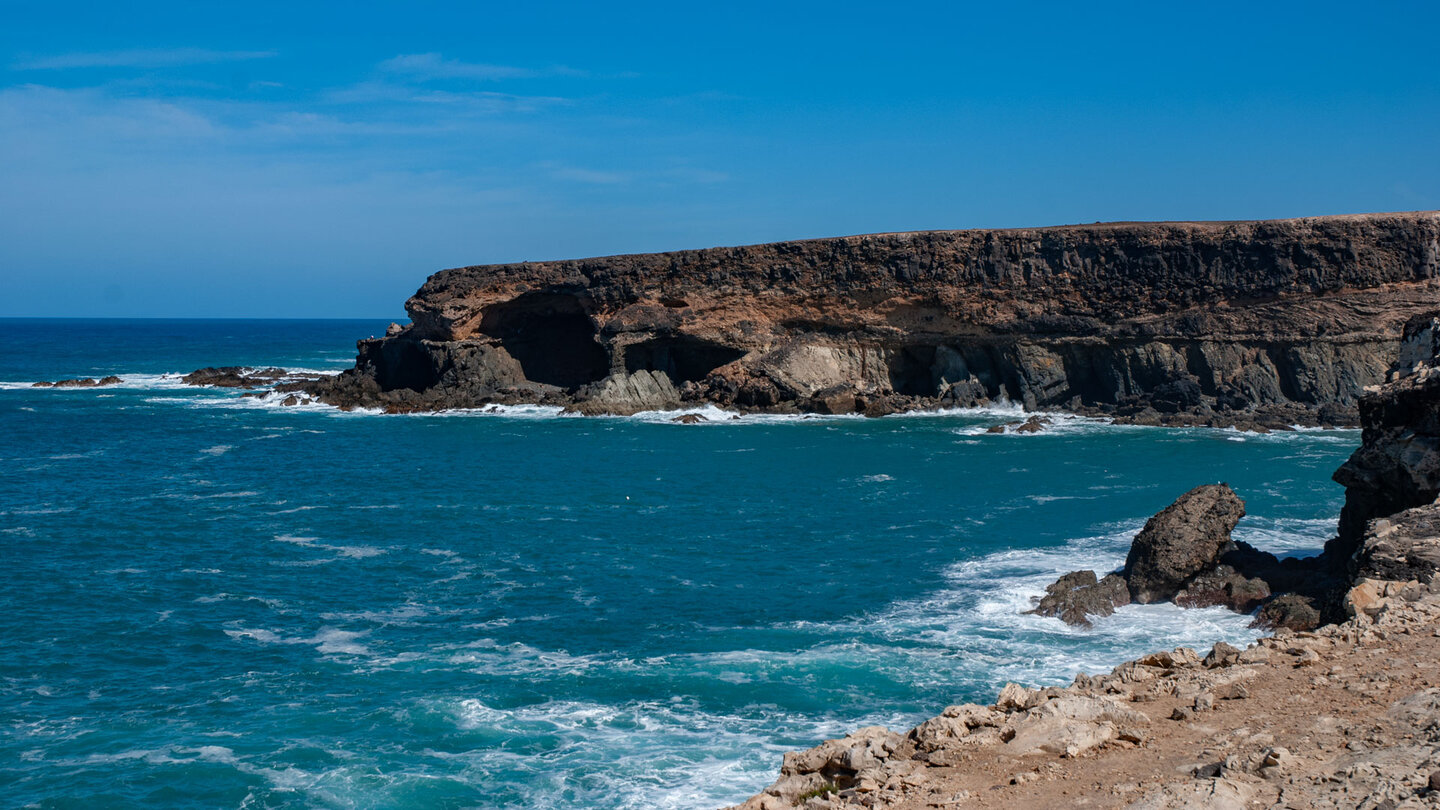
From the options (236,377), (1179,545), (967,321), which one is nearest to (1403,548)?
(1179,545)

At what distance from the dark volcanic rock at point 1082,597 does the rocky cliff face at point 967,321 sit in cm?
2841

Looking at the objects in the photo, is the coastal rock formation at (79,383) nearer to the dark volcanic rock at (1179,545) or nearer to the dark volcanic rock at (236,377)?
the dark volcanic rock at (236,377)

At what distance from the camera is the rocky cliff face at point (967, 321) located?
4550cm

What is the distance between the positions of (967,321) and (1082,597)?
34.4m

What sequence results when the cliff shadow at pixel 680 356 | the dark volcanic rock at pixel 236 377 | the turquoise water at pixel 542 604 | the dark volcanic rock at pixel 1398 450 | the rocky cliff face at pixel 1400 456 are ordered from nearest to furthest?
the turquoise water at pixel 542 604, the rocky cliff face at pixel 1400 456, the dark volcanic rock at pixel 1398 450, the cliff shadow at pixel 680 356, the dark volcanic rock at pixel 236 377

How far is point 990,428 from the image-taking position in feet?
148

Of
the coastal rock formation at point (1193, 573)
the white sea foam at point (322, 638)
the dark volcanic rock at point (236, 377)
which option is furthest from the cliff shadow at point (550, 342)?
the coastal rock formation at point (1193, 573)

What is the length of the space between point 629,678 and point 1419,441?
12915mm

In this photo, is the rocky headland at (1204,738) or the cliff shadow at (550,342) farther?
the cliff shadow at (550,342)

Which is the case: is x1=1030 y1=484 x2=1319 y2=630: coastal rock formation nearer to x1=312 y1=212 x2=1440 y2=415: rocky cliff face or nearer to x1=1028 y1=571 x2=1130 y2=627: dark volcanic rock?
x1=1028 y1=571 x2=1130 y2=627: dark volcanic rock

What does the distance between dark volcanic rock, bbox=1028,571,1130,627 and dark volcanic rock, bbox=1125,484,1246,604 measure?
40 centimetres

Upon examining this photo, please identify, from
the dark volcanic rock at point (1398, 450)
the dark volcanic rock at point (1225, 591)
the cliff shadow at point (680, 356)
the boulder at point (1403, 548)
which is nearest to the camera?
the boulder at point (1403, 548)

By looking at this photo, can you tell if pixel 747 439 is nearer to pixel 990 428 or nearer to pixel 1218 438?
pixel 990 428

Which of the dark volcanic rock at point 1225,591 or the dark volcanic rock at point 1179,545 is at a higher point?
the dark volcanic rock at point 1179,545
